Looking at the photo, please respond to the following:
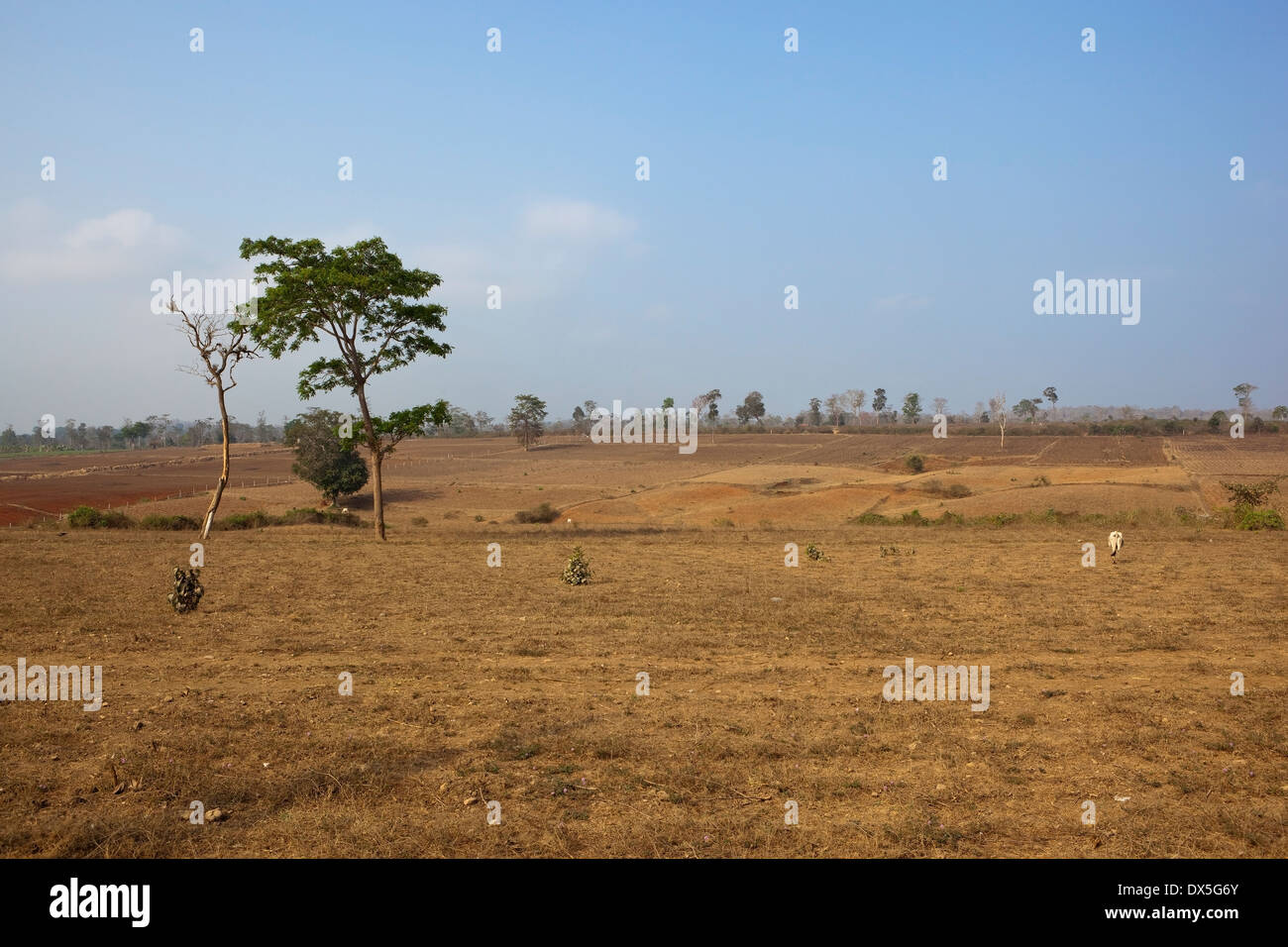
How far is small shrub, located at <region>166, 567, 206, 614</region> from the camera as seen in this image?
604 inches

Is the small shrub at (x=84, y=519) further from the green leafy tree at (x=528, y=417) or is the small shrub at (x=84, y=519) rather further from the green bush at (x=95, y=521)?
the green leafy tree at (x=528, y=417)

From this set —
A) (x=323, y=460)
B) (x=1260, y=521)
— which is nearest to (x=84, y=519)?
(x=323, y=460)

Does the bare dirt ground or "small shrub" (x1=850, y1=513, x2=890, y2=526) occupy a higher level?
the bare dirt ground

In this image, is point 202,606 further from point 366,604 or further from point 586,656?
point 586,656

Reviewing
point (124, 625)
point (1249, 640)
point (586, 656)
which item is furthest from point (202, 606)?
point (1249, 640)

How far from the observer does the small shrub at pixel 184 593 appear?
15.3 m

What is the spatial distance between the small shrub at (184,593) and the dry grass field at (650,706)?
20.4 inches

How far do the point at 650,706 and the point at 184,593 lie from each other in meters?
10.1

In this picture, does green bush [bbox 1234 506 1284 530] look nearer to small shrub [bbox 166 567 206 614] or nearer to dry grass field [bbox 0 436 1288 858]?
dry grass field [bbox 0 436 1288 858]

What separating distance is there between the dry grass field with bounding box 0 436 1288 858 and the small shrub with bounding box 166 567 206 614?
519 mm

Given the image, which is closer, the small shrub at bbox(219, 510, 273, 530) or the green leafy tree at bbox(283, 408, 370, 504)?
the small shrub at bbox(219, 510, 273, 530)

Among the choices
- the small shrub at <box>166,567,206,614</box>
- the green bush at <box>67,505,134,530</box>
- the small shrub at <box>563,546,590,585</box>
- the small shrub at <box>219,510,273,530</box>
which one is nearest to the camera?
the small shrub at <box>166,567,206,614</box>

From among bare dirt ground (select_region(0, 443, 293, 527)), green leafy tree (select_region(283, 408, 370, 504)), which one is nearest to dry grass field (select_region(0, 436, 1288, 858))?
green leafy tree (select_region(283, 408, 370, 504))

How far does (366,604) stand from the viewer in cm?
1664
